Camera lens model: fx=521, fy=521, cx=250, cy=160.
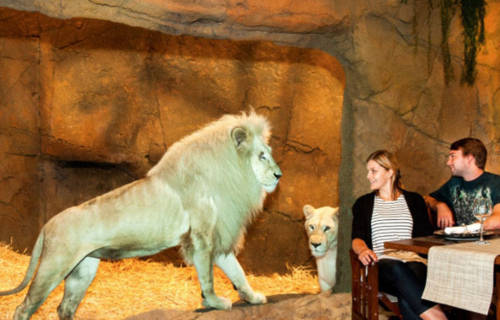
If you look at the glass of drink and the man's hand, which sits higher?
the glass of drink

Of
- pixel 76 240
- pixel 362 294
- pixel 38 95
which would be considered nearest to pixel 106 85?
pixel 38 95

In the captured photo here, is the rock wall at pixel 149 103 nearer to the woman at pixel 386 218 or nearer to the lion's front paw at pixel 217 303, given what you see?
the woman at pixel 386 218

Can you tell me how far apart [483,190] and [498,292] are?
1057 millimetres

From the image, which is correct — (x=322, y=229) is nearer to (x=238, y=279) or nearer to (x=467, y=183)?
(x=238, y=279)

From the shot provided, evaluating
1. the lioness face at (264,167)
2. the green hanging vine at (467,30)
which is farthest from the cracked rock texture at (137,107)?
the lioness face at (264,167)

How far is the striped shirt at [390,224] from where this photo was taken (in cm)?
357

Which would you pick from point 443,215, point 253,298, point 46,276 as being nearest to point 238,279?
point 253,298

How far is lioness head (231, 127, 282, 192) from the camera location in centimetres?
388

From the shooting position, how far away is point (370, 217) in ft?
11.9

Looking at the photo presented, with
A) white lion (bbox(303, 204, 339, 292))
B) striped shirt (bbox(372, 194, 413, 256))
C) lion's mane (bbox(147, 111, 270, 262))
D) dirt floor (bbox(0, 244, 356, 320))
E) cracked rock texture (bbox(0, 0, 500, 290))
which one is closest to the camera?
striped shirt (bbox(372, 194, 413, 256))

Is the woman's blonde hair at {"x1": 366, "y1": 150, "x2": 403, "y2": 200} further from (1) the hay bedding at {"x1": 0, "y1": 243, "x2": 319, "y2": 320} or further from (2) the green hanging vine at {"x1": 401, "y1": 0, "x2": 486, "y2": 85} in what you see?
(1) the hay bedding at {"x1": 0, "y1": 243, "x2": 319, "y2": 320}

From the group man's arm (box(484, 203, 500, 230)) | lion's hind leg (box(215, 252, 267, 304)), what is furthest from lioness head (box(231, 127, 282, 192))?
man's arm (box(484, 203, 500, 230))

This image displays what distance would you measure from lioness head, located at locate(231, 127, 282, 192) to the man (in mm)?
1230

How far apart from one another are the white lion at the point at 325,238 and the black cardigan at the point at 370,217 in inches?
27.9
